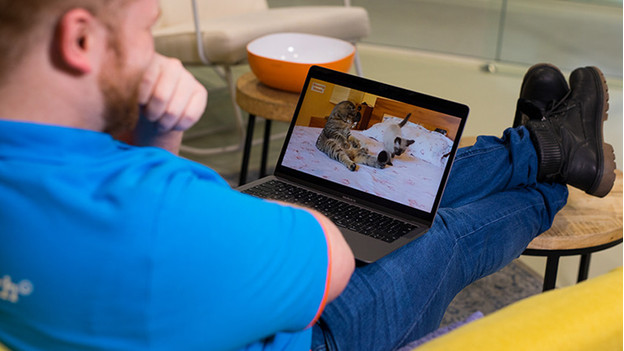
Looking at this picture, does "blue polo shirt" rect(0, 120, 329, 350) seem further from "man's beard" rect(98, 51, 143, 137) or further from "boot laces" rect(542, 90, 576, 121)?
"boot laces" rect(542, 90, 576, 121)

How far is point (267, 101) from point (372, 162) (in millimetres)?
612

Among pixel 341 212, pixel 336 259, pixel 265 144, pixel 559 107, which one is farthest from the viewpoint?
Answer: pixel 265 144

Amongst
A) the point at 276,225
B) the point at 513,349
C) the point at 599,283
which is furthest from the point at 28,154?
the point at 599,283

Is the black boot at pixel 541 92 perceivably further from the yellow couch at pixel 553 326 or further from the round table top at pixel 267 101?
the yellow couch at pixel 553 326

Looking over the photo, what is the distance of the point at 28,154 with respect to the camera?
0.58 m

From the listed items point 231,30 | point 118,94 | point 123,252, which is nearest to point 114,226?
point 123,252

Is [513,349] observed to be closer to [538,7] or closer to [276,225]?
[276,225]

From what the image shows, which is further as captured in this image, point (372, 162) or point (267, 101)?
point (267, 101)

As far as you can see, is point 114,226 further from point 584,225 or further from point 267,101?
point 267,101

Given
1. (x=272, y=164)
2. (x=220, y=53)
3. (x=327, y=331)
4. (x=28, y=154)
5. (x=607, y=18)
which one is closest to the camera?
(x=28, y=154)

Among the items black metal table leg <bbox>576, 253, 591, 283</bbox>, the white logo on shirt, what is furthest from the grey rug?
the white logo on shirt

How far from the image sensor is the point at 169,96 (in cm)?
78

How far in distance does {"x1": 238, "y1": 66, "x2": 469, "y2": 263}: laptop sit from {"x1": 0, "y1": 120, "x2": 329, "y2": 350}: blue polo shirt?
1.49 ft

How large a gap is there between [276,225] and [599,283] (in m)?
0.33
